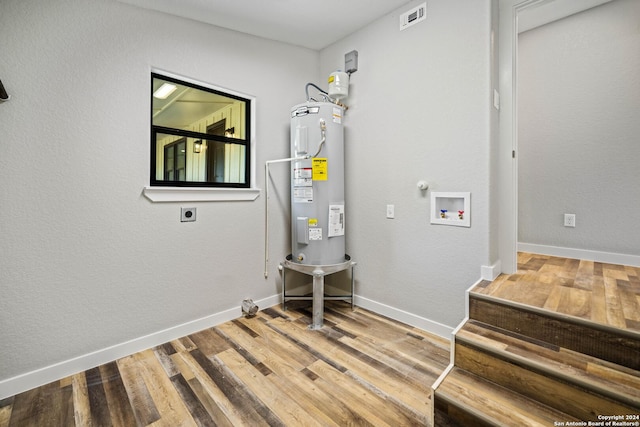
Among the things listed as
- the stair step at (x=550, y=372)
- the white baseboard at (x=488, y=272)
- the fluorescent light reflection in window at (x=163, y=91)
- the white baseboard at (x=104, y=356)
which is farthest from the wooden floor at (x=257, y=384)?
the fluorescent light reflection in window at (x=163, y=91)

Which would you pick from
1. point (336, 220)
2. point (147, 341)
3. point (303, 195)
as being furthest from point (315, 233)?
point (147, 341)

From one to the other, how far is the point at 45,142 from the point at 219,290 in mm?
1605

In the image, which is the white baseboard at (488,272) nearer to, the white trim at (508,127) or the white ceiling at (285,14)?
the white trim at (508,127)

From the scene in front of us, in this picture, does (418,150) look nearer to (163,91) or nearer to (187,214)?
(187,214)

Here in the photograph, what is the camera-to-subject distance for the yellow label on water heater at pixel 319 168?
2551 mm

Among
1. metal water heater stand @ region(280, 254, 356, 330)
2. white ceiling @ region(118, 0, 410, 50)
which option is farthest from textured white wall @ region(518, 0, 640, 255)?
metal water heater stand @ region(280, 254, 356, 330)

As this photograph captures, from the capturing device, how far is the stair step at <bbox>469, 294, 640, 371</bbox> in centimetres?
132

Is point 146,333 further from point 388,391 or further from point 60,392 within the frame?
point 388,391

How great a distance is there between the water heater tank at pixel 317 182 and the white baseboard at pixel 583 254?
2.06 m

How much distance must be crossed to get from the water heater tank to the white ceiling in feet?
2.42

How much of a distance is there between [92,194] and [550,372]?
9.26ft

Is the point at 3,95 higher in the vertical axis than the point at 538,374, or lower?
higher

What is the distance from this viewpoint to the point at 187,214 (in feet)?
7.79

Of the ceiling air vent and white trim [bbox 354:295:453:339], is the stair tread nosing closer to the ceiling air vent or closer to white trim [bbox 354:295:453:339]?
white trim [bbox 354:295:453:339]
